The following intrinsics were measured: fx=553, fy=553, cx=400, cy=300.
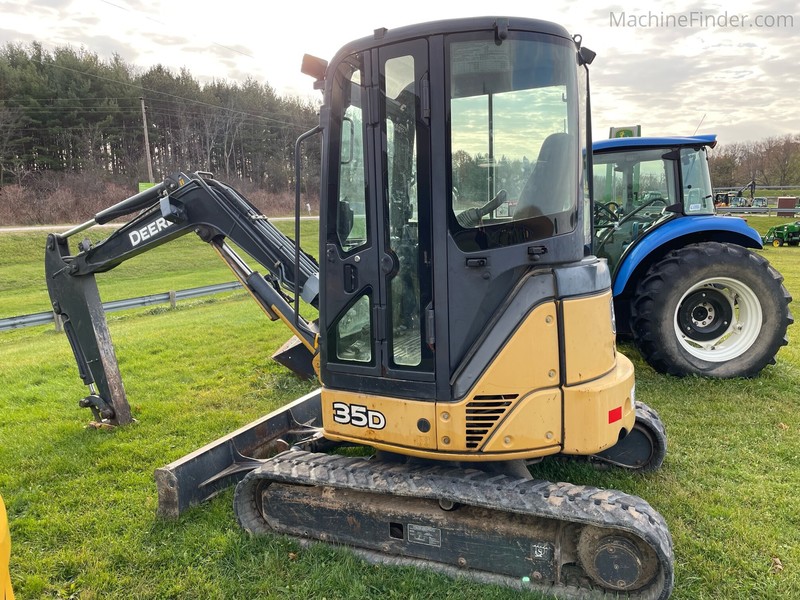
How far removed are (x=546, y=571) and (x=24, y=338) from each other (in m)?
11.9

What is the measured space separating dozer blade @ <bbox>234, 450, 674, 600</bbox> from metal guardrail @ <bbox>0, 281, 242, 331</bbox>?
33.2 feet

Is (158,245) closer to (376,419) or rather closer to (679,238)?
(376,419)

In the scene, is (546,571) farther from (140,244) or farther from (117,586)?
(140,244)

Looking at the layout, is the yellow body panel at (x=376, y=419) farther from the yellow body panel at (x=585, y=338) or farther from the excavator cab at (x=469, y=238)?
the yellow body panel at (x=585, y=338)

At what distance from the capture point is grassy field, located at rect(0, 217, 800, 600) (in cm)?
311

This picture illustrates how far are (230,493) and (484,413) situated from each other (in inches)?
85.3

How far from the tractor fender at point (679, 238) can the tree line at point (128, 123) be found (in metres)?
38.0

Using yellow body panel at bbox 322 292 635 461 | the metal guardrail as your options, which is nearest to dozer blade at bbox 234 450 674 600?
yellow body panel at bbox 322 292 635 461

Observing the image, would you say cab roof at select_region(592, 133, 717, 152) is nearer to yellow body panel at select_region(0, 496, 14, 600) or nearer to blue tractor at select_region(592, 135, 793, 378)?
blue tractor at select_region(592, 135, 793, 378)

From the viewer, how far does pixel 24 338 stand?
11.3 m

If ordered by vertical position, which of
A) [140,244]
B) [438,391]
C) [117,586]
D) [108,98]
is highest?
[108,98]

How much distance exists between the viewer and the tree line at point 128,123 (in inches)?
1470

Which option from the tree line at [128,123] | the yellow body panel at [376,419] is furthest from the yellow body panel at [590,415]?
the tree line at [128,123]

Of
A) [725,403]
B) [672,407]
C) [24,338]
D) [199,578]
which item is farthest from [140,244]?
[24,338]
